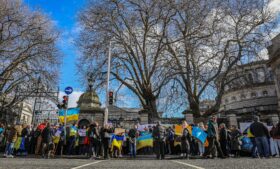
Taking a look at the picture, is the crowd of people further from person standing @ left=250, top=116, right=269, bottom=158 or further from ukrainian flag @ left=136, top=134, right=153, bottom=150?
ukrainian flag @ left=136, top=134, right=153, bottom=150

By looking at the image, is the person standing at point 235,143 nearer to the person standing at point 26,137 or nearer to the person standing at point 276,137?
the person standing at point 276,137

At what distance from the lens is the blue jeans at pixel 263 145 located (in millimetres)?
9774

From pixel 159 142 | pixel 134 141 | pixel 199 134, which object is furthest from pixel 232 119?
pixel 159 142

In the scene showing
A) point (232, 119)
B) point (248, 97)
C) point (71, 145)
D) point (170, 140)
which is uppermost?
point (248, 97)

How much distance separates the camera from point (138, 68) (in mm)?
22359

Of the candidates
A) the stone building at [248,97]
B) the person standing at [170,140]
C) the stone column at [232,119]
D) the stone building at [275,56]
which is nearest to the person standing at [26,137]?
the person standing at [170,140]

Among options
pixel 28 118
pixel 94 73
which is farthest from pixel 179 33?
pixel 28 118

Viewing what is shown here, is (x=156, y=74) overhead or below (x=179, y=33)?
below

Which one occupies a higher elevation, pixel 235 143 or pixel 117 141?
pixel 117 141

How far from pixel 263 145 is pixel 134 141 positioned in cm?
630

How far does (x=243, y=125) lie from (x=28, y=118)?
50665 mm

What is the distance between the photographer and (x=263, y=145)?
9922 millimetres

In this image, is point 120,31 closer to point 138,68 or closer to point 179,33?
point 138,68

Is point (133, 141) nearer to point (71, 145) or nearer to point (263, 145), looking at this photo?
point (71, 145)
